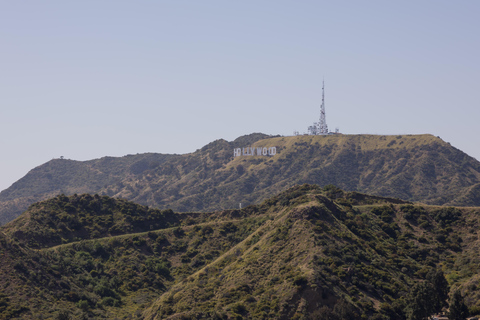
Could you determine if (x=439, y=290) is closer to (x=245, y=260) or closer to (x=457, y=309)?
(x=457, y=309)

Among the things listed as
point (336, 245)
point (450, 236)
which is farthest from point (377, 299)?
point (450, 236)

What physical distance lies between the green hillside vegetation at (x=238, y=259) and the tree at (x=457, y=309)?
10.2ft

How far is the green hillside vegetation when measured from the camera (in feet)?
317


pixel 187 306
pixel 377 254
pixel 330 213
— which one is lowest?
pixel 187 306

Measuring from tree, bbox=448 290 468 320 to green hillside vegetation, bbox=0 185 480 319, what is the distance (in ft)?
10.2

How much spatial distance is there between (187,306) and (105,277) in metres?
37.2

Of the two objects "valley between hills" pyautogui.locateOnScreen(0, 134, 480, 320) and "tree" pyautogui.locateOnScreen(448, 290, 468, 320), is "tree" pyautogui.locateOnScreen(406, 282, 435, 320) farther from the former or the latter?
"tree" pyautogui.locateOnScreen(448, 290, 468, 320)

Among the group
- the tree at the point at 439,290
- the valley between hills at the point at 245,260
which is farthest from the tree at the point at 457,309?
the tree at the point at 439,290

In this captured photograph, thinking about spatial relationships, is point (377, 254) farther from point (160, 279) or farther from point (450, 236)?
point (160, 279)

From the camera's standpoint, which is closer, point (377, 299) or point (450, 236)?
point (377, 299)

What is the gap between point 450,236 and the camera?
421 ft

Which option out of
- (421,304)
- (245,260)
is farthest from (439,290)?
(245,260)

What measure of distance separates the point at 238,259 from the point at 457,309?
46.1 metres

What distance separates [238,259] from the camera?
116 metres
